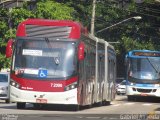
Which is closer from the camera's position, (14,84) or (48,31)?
(14,84)

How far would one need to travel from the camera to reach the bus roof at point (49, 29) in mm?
24234

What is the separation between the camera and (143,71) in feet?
142

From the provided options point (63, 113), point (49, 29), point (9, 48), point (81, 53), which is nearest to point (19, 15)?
point (49, 29)

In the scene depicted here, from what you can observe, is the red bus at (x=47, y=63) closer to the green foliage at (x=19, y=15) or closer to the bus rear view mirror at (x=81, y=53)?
the bus rear view mirror at (x=81, y=53)

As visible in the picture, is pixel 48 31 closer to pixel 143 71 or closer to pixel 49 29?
pixel 49 29

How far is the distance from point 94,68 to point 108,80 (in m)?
6.10

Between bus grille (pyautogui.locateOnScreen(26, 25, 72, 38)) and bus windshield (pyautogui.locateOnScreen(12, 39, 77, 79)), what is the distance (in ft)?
0.78

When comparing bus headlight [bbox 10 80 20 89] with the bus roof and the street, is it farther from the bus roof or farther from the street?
the bus roof

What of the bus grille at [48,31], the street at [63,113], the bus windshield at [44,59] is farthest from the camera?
the bus grille at [48,31]

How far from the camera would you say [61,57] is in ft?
78.3

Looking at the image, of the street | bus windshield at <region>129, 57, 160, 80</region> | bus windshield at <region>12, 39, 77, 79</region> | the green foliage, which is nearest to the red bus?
bus windshield at <region>12, 39, 77, 79</region>

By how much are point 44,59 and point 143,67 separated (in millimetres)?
20225

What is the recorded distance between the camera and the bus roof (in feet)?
79.5

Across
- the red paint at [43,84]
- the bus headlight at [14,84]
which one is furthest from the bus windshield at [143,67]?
the bus headlight at [14,84]
